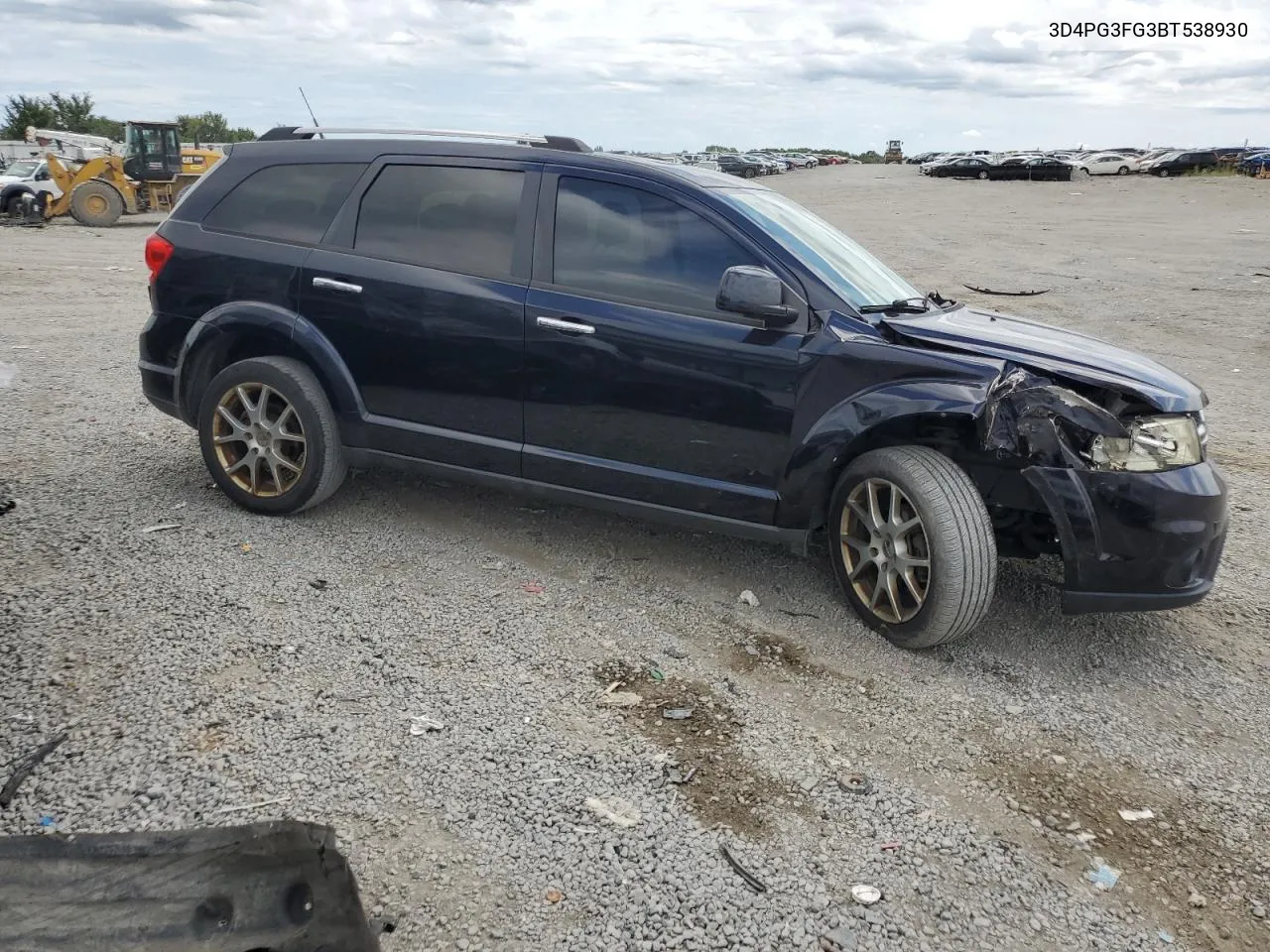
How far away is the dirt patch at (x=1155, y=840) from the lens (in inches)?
107

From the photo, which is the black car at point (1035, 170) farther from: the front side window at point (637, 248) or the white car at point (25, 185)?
the front side window at point (637, 248)

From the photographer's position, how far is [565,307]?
14.5 feet

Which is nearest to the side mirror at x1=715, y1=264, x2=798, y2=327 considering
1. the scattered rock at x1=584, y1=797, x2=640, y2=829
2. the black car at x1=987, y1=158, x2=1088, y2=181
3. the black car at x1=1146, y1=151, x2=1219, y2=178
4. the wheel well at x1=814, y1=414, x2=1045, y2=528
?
the wheel well at x1=814, y1=414, x2=1045, y2=528

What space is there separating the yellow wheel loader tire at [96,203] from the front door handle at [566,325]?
25741 millimetres

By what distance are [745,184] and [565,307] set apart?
1.26 m

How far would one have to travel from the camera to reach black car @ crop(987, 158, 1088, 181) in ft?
159

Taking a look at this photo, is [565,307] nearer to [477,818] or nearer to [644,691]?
[644,691]

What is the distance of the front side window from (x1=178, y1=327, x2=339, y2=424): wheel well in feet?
4.62

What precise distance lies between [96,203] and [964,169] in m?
41.5

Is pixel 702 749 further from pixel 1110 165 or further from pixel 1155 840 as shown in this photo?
pixel 1110 165

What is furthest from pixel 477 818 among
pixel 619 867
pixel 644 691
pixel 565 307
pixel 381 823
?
pixel 565 307

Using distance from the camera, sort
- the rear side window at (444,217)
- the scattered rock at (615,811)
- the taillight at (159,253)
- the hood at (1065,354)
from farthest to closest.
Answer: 1. the taillight at (159,253)
2. the rear side window at (444,217)
3. the hood at (1065,354)
4. the scattered rock at (615,811)

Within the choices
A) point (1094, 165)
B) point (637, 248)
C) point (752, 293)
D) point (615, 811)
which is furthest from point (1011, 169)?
point (615, 811)

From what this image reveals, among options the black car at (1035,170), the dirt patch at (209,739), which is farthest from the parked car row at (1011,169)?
the dirt patch at (209,739)
